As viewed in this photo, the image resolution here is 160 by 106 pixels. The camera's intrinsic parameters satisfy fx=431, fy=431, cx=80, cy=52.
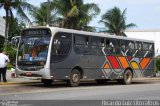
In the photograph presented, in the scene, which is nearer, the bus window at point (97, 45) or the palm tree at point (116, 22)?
the bus window at point (97, 45)

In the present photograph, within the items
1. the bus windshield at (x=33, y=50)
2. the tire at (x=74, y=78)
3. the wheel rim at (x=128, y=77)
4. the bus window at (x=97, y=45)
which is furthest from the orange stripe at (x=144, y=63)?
the bus windshield at (x=33, y=50)

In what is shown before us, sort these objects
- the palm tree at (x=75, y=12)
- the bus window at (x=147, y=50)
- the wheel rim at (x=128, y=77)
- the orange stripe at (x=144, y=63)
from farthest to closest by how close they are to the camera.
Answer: the palm tree at (x=75, y=12)
the bus window at (x=147, y=50)
the orange stripe at (x=144, y=63)
the wheel rim at (x=128, y=77)

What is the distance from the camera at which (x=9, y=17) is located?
48.6m

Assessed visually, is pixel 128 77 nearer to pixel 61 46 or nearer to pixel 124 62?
pixel 124 62

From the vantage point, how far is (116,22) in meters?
67.8

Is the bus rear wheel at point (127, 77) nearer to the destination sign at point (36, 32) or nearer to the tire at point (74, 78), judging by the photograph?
the tire at point (74, 78)

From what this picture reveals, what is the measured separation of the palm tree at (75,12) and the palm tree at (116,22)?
40.7 ft

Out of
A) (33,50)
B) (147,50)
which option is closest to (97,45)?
(33,50)

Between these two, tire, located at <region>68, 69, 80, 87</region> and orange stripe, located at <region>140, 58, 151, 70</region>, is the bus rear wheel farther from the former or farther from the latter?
tire, located at <region>68, 69, 80, 87</region>

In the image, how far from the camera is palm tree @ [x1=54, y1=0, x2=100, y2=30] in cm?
5288

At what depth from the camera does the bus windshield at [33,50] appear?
834 inches

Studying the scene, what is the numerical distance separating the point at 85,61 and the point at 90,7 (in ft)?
108

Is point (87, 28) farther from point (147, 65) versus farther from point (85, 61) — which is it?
point (85, 61)

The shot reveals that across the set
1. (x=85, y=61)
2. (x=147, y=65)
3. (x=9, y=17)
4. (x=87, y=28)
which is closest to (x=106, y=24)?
(x=87, y=28)
